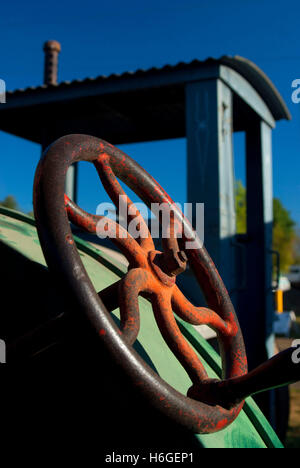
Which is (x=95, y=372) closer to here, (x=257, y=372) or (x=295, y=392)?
(x=257, y=372)

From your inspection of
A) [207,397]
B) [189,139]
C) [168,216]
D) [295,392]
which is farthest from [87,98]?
[295,392]

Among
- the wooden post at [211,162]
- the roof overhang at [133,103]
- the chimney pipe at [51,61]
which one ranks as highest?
the chimney pipe at [51,61]

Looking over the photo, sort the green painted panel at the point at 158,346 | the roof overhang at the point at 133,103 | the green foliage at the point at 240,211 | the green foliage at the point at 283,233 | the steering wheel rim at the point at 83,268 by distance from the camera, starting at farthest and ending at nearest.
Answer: the green foliage at the point at 283,233, the green foliage at the point at 240,211, the roof overhang at the point at 133,103, the green painted panel at the point at 158,346, the steering wheel rim at the point at 83,268

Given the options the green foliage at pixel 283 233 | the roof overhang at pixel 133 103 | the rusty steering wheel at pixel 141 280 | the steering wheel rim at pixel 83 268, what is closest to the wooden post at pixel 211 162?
the roof overhang at pixel 133 103

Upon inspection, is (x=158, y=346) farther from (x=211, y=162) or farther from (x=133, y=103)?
(x=133, y=103)

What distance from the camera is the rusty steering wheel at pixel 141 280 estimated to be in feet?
2.10

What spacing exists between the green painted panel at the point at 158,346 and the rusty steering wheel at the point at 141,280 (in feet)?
0.54

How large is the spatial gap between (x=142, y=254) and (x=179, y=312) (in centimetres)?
15

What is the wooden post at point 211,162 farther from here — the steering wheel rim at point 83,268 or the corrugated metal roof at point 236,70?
the steering wheel rim at point 83,268

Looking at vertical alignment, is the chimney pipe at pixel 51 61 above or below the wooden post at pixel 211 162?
above

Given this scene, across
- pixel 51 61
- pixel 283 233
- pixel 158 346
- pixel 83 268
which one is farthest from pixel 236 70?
pixel 283 233

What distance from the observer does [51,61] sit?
672 cm

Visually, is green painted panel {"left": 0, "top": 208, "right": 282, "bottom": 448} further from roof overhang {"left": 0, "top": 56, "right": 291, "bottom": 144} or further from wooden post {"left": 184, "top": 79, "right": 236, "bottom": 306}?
roof overhang {"left": 0, "top": 56, "right": 291, "bottom": 144}

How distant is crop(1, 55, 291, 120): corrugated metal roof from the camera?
3637 millimetres
